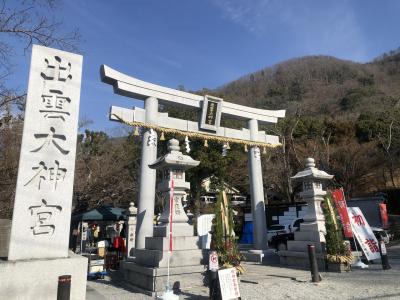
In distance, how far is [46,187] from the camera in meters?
A: 5.33

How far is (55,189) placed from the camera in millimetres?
5406

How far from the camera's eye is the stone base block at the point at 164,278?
24.7ft

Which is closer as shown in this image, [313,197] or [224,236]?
[224,236]

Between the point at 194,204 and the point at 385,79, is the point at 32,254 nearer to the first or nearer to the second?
the point at 194,204

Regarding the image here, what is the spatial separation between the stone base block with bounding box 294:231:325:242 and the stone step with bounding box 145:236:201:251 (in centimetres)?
481

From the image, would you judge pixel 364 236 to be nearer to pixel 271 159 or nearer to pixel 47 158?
pixel 47 158

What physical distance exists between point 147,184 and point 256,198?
5720mm

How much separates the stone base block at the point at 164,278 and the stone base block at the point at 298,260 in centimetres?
473

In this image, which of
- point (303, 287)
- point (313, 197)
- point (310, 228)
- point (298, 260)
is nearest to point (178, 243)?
point (303, 287)

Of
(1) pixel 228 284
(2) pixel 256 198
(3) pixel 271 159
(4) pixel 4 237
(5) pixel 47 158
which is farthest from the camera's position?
(3) pixel 271 159

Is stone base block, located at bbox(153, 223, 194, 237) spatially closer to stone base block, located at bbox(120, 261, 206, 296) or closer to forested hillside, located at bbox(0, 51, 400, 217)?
stone base block, located at bbox(120, 261, 206, 296)

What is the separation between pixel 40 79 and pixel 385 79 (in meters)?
84.1

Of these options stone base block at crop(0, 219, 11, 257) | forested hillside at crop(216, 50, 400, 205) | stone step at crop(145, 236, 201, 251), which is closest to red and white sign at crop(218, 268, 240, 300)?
stone step at crop(145, 236, 201, 251)

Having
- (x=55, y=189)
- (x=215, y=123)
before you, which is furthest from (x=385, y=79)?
(x=55, y=189)
